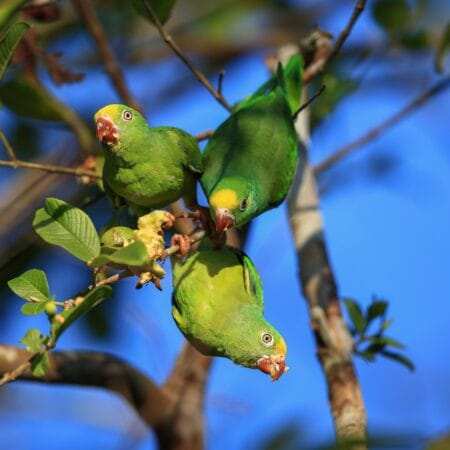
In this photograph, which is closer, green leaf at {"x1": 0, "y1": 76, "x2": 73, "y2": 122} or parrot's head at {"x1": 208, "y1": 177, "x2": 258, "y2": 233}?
parrot's head at {"x1": 208, "y1": 177, "x2": 258, "y2": 233}

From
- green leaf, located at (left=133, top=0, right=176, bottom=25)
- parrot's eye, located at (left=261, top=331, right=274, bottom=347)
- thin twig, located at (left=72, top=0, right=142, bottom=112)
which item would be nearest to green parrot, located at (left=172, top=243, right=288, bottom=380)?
parrot's eye, located at (left=261, top=331, right=274, bottom=347)

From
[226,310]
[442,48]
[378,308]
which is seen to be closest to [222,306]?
[226,310]

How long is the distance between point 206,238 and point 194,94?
3.08 m

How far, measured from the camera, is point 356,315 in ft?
7.09

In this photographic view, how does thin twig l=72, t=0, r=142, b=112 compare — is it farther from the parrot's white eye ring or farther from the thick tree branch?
the parrot's white eye ring

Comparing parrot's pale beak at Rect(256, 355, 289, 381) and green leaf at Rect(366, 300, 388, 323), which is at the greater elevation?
green leaf at Rect(366, 300, 388, 323)

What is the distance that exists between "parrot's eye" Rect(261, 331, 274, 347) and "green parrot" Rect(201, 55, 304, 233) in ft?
0.73

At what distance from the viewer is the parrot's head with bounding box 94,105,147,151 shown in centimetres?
166

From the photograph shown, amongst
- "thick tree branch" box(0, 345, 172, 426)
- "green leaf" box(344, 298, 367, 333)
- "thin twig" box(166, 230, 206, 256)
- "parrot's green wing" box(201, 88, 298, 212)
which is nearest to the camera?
"thin twig" box(166, 230, 206, 256)

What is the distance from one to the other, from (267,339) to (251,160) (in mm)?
459

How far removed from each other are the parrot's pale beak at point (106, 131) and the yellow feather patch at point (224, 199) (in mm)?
225

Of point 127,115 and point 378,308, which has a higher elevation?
point 127,115

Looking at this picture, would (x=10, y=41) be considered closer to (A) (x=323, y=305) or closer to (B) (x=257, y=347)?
(B) (x=257, y=347)

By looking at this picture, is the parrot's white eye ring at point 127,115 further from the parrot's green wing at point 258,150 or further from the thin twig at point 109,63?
the thin twig at point 109,63
